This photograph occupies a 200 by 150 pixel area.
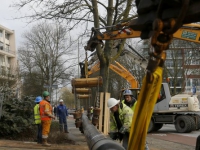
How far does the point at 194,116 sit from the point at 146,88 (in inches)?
679

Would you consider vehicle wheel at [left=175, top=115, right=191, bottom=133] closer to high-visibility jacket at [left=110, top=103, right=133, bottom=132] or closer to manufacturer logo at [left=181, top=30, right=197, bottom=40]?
manufacturer logo at [left=181, top=30, right=197, bottom=40]

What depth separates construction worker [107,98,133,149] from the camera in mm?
7239

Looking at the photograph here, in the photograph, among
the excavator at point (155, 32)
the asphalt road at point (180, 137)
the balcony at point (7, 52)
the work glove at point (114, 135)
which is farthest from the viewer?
the balcony at point (7, 52)

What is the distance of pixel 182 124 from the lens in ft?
63.3

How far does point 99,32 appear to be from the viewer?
12.5 metres

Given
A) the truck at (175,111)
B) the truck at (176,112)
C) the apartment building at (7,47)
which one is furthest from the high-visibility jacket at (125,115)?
the apartment building at (7,47)

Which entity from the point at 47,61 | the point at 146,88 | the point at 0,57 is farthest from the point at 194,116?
the point at 0,57

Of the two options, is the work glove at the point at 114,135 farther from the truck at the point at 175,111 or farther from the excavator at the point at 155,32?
the truck at the point at 175,111

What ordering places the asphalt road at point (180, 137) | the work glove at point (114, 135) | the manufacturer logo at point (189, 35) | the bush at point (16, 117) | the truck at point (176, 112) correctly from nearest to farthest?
the work glove at point (114, 135)
the manufacturer logo at point (189, 35)
the bush at point (16, 117)
the asphalt road at point (180, 137)
the truck at point (176, 112)

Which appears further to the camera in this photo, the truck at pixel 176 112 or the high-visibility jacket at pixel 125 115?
the truck at pixel 176 112

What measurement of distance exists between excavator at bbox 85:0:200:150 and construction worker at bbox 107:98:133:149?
369cm

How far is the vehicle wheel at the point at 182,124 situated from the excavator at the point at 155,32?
1580 centimetres

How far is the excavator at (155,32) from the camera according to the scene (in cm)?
291

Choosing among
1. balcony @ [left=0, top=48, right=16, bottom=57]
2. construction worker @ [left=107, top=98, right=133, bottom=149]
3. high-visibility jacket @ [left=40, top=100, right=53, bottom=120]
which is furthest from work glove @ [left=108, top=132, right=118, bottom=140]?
balcony @ [left=0, top=48, right=16, bottom=57]
